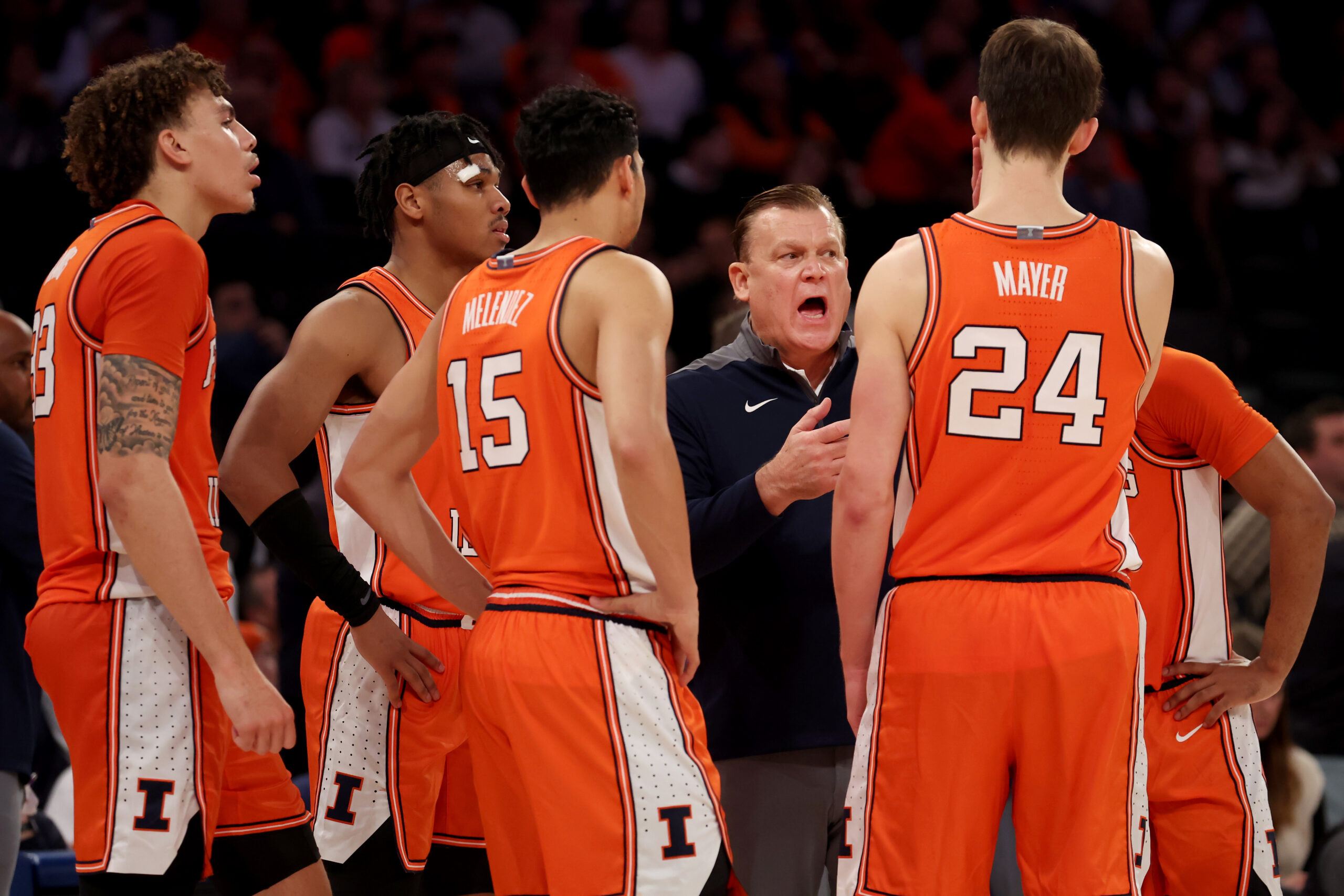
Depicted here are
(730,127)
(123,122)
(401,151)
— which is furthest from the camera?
(730,127)

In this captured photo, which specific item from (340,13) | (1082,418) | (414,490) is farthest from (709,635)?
(340,13)

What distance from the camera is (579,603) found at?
290 cm

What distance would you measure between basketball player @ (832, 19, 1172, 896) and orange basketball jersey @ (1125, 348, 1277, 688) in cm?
64

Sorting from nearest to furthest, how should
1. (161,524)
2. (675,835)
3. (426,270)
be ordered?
(675,835) → (161,524) → (426,270)

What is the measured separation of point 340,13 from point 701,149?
2784mm

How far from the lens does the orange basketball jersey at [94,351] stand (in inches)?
122

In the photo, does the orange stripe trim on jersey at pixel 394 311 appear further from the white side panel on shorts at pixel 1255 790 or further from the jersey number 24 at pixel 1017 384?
the white side panel on shorts at pixel 1255 790

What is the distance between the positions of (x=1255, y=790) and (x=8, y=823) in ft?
11.1

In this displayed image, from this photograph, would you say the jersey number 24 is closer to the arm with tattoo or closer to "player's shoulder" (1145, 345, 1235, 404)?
"player's shoulder" (1145, 345, 1235, 404)

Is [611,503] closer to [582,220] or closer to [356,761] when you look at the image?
→ [582,220]

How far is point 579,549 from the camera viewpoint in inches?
114

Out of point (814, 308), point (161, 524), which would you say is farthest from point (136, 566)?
point (814, 308)

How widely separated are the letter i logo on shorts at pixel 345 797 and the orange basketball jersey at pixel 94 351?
0.85 metres

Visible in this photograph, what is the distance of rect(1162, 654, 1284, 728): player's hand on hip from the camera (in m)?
3.53
